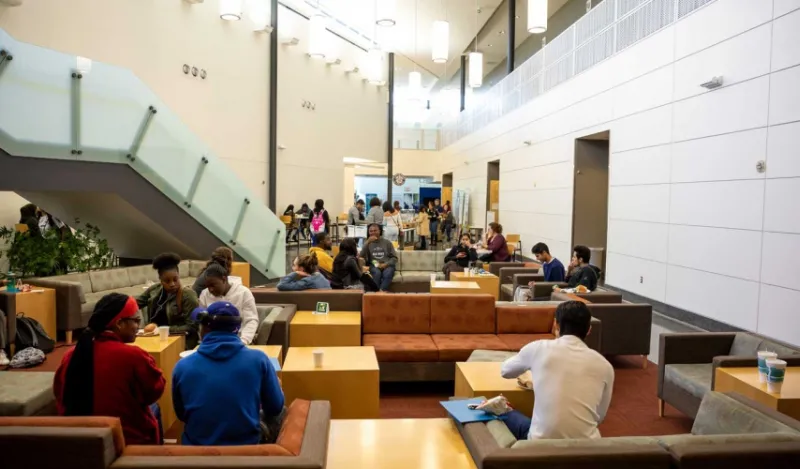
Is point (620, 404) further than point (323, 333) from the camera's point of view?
No

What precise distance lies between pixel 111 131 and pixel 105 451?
600 centimetres

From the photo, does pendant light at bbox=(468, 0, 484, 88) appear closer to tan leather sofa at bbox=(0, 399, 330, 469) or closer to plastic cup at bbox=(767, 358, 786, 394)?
plastic cup at bbox=(767, 358, 786, 394)

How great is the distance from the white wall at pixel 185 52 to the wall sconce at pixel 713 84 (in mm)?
10016

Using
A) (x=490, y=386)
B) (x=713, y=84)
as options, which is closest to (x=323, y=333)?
(x=490, y=386)

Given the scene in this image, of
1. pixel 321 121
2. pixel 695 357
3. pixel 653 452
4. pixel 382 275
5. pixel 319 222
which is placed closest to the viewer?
pixel 653 452

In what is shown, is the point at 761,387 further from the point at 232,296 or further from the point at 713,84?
the point at 713,84

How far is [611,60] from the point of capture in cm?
1066

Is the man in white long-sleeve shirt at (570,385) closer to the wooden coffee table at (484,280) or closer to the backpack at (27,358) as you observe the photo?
the backpack at (27,358)

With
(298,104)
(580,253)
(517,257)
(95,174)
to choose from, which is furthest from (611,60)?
(298,104)

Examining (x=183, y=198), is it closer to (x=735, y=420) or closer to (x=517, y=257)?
(x=735, y=420)

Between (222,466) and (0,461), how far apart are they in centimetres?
92

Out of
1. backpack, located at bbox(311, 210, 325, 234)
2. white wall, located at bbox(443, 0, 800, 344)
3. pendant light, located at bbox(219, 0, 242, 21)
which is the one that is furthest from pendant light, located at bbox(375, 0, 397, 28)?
backpack, located at bbox(311, 210, 325, 234)

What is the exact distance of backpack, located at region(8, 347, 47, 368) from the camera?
522cm

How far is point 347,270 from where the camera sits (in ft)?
25.2
